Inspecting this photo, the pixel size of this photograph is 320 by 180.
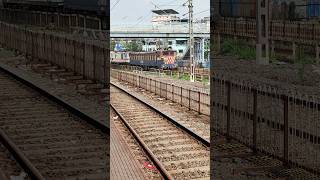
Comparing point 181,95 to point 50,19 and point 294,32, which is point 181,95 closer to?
point 294,32

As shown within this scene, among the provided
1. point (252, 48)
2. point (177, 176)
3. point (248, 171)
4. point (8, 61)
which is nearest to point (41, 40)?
point (177, 176)

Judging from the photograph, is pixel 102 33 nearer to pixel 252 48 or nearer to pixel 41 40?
pixel 41 40

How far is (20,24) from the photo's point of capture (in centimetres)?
491

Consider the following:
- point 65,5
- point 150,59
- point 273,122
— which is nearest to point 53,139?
point 65,5

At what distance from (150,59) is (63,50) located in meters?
33.3

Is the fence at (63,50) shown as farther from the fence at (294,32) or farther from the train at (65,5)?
the fence at (294,32)

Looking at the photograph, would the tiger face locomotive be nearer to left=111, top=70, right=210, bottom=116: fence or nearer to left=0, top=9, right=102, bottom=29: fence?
left=111, top=70, right=210, bottom=116: fence

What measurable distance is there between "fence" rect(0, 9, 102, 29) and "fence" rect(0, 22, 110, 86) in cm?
16

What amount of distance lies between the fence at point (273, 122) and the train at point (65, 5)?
7.16ft

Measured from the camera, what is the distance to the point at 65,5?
3.65m

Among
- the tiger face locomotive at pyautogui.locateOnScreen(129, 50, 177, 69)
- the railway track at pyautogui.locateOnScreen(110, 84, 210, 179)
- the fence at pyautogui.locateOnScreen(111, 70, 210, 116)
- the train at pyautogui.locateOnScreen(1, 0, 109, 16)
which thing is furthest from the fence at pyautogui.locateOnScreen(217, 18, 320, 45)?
the tiger face locomotive at pyautogui.locateOnScreen(129, 50, 177, 69)

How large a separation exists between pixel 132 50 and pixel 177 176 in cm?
3584

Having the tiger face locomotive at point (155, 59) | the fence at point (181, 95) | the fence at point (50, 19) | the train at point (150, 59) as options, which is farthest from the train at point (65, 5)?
the tiger face locomotive at point (155, 59)

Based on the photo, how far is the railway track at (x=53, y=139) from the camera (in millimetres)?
4312
